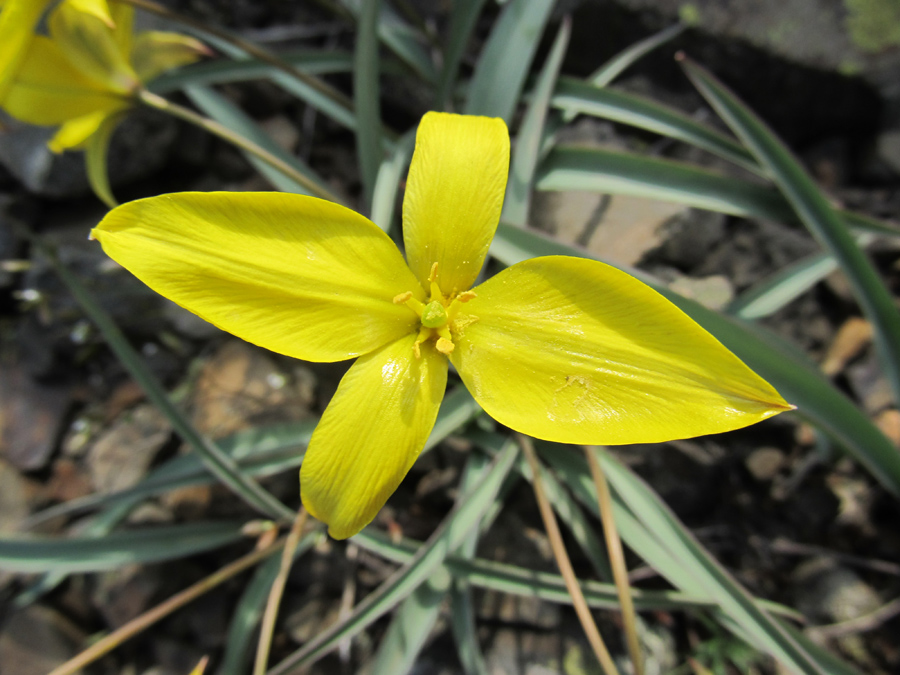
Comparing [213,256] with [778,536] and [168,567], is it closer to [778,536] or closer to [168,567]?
[168,567]

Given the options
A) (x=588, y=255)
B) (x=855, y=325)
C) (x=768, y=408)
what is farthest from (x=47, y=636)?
(x=855, y=325)

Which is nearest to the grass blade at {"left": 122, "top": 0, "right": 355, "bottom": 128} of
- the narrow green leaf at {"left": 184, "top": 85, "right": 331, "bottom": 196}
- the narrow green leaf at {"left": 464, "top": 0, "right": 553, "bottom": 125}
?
the narrow green leaf at {"left": 184, "top": 85, "right": 331, "bottom": 196}

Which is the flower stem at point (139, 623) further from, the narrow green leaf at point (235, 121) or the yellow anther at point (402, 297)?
the narrow green leaf at point (235, 121)

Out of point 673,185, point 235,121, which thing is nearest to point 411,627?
point 673,185

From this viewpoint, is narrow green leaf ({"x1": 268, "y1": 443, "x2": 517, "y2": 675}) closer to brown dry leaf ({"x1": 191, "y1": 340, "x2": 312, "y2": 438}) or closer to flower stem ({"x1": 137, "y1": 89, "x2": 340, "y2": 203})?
brown dry leaf ({"x1": 191, "y1": 340, "x2": 312, "y2": 438})

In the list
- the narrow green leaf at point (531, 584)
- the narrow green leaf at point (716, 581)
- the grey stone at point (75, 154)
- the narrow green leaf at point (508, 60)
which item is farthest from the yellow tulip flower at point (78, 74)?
the narrow green leaf at point (716, 581)

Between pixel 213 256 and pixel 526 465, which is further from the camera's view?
pixel 526 465
